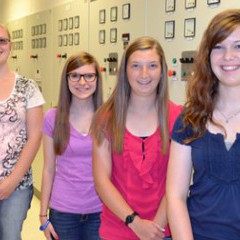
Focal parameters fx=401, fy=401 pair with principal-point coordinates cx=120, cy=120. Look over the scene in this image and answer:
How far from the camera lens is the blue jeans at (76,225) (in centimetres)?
215

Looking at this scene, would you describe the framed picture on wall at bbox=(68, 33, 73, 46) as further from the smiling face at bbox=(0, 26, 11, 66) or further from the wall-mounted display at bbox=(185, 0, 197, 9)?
the smiling face at bbox=(0, 26, 11, 66)

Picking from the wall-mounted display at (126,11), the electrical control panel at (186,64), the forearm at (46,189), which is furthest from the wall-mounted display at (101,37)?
the forearm at (46,189)

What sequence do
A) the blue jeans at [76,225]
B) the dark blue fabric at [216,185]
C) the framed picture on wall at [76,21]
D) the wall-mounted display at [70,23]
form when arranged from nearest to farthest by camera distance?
the dark blue fabric at [216,185] < the blue jeans at [76,225] < the framed picture on wall at [76,21] < the wall-mounted display at [70,23]

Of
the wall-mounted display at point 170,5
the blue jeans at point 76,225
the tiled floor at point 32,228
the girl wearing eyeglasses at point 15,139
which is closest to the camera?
the blue jeans at point 76,225

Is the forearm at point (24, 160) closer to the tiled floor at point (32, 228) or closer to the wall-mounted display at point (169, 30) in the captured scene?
the wall-mounted display at point (169, 30)

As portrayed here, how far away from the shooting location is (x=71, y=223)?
2.15 metres

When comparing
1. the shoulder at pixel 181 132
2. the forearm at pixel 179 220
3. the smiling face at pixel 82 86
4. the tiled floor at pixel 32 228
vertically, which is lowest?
the tiled floor at pixel 32 228

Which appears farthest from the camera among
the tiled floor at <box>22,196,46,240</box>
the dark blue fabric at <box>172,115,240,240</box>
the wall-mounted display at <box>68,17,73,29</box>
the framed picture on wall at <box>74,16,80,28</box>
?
the wall-mounted display at <box>68,17,73,29</box>

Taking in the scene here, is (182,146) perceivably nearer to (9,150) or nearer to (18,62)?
(9,150)

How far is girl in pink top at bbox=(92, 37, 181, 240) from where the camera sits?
172cm

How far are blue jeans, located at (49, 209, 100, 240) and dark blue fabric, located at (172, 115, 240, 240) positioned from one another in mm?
850

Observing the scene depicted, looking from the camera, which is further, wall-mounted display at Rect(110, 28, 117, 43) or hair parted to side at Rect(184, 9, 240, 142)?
wall-mounted display at Rect(110, 28, 117, 43)

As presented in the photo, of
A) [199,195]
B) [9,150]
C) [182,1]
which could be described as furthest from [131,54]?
[182,1]

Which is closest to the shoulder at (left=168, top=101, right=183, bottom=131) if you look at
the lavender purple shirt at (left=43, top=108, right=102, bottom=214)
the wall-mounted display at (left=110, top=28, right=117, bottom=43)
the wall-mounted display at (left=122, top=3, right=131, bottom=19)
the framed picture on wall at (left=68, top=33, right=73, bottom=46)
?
the lavender purple shirt at (left=43, top=108, right=102, bottom=214)
